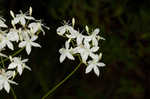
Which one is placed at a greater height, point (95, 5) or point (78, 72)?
point (95, 5)

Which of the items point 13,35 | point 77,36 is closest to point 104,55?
point 77,36

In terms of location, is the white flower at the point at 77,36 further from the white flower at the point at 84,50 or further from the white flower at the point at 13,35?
the white flower at the point at 13,35

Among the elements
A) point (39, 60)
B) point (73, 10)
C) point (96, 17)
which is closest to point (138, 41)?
point (96, 17)

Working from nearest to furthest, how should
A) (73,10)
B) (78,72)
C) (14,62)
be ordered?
(14,62) → (73,10) → (78,72)

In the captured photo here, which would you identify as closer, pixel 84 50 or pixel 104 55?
pixel 84 50

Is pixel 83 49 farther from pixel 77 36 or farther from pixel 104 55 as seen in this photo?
pixel 104 55

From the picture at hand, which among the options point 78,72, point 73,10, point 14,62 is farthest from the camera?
point 78,72

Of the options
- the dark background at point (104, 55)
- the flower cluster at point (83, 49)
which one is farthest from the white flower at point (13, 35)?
the dark background at point (104, 55)

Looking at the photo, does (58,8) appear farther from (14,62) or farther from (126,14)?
(14,62)
